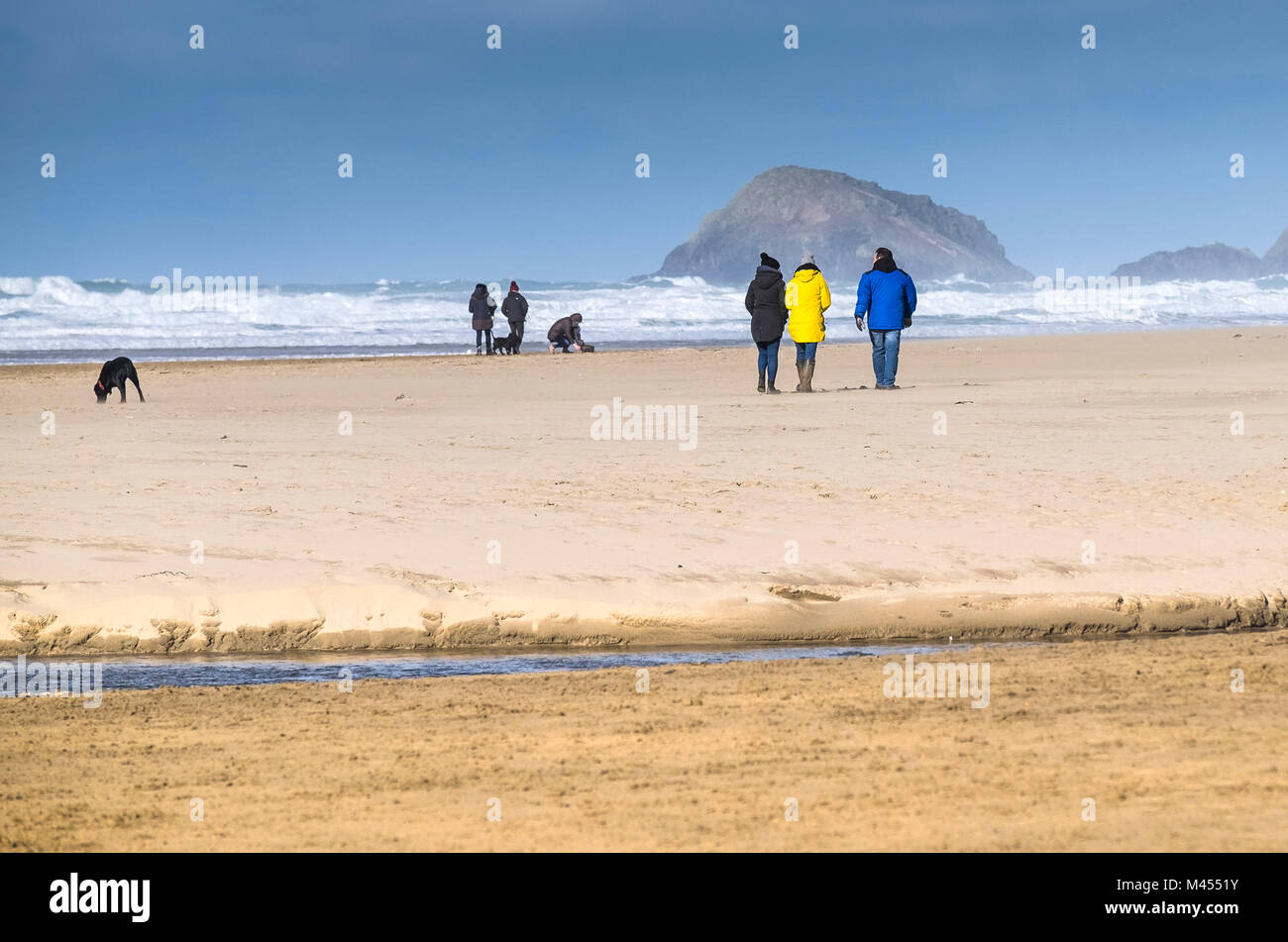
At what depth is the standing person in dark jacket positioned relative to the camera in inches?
688

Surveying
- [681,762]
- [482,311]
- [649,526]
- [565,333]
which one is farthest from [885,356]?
[482,311]

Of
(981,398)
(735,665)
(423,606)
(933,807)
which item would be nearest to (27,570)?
(423,606)

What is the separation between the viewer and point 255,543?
26.8 feet

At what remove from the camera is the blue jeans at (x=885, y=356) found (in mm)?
17328

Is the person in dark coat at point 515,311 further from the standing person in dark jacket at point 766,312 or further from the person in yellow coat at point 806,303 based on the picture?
the person in yellow coat at point 806,303

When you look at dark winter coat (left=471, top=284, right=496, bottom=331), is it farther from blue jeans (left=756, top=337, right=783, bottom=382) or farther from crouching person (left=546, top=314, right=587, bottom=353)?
blue jeans (left=756, top=337, right=783, bottom=382)

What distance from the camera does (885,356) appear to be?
57.3ft

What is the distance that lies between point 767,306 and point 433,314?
34298 millimetres

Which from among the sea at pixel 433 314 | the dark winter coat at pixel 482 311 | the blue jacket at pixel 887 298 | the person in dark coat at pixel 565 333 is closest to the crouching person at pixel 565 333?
the person in dark coat at pixel 565 333

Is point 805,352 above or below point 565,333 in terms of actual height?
below

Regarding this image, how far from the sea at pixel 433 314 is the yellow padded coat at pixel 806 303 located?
18.2 meters

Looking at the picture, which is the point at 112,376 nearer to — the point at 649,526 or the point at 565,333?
the point at 649,526
